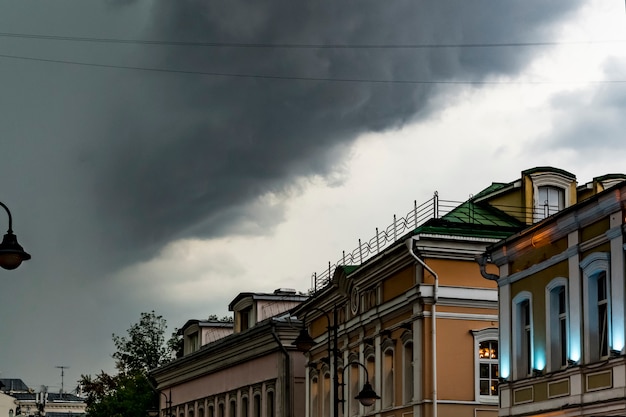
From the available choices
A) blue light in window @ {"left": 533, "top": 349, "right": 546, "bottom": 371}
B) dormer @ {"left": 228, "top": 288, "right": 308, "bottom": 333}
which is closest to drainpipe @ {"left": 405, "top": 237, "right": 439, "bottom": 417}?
blue light in window @ {"left": 533, "top": 349, "right": 546, "bottom": 371}

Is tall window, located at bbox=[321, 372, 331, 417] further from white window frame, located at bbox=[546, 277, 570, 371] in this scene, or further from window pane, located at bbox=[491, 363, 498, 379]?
white window frame, located at bbox=[546, 277, 570, 371]

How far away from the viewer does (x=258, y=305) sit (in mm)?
49969

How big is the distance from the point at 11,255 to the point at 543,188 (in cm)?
2063

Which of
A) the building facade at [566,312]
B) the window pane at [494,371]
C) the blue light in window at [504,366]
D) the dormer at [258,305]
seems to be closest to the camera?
the building facade at [566,312]

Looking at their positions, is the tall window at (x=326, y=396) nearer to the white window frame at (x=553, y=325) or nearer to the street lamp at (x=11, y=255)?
the white window frame at (x=553, y=325)

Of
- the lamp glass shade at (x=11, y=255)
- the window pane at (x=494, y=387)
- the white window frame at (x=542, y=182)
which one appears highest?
the white window frame at (x=542, y=182)

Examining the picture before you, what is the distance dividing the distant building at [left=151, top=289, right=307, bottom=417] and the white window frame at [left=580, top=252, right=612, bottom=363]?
23.2 m

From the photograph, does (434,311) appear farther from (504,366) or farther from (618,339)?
(618,339)

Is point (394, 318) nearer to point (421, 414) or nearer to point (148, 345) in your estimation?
point (421, 414)

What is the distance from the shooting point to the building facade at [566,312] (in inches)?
784

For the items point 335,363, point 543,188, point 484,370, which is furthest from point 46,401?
point 335,363

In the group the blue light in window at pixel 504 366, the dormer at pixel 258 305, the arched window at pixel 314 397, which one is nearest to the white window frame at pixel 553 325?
the blue light in window at pixel 504 366

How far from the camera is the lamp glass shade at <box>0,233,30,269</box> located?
53.8ft

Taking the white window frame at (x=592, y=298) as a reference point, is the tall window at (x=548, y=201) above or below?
above
